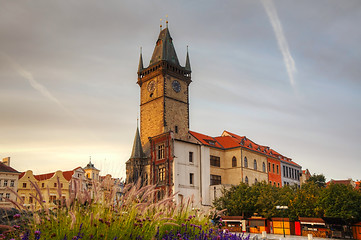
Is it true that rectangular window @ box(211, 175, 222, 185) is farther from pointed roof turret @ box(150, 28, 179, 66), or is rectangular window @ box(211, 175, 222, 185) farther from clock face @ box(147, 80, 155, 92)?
pointed roof turret @ box(150, 28, 179, 66)

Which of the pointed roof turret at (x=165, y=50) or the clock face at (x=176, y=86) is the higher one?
the pointed roof turret at (x=165, y=50)

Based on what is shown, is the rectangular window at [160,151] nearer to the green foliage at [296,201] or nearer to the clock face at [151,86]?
the green foliage at [296,201]

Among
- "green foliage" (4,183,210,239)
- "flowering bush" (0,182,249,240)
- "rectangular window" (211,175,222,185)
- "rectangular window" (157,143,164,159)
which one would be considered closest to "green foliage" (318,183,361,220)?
"rectangular window" (211,175,222,185)

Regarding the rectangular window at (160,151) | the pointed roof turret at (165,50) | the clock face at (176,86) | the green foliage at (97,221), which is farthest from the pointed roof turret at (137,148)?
the green foliage at (97,221)

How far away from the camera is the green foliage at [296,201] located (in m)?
33.9

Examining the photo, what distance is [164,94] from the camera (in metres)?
52.7

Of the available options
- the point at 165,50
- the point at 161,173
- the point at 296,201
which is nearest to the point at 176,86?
the point at 165,50

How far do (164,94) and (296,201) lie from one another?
80.2 ft

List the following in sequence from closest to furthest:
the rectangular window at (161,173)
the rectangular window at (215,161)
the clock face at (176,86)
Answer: the rectangular window at (161,173), the rectangular window at (215,161), the clock face at (176,86)

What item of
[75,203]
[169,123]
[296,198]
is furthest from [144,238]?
[169,123]

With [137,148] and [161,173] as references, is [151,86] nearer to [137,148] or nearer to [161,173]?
[137,148]

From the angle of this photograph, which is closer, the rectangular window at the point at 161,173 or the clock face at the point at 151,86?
the rectangular window at the point at 161,173

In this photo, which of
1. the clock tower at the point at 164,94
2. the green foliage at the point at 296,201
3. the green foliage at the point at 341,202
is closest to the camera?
the green foliage at the point at 341,202

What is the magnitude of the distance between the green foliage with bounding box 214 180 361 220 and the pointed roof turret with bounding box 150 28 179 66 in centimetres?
2301
